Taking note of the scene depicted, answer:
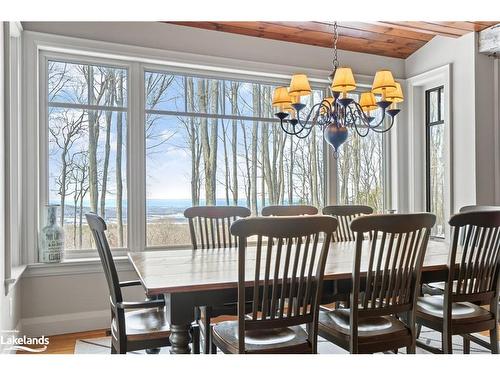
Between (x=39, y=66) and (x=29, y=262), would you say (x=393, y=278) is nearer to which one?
(x=29, y=262)

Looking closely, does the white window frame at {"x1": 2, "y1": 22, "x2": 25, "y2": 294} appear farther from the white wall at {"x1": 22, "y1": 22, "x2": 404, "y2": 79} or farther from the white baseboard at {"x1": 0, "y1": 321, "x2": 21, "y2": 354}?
the white baseboard at {"x1": 0, "y1": 321, "x2": 21, "y2": 354}

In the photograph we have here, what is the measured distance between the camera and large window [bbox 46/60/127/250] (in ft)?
11.3

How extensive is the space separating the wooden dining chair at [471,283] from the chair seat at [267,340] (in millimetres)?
834

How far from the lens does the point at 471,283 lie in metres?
2.28

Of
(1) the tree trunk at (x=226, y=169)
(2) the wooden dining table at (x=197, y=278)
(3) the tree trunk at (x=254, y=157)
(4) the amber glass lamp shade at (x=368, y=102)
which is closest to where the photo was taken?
(2) the wooden dining table at (x=197, y=278)

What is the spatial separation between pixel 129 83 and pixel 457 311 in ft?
10.3

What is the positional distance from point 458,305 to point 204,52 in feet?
9.84

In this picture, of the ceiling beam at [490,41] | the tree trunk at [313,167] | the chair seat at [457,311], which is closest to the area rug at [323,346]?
the chair seat at [457,311]

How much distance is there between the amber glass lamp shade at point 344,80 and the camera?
245 cm

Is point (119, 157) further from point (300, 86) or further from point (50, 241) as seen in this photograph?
point (300, 86)

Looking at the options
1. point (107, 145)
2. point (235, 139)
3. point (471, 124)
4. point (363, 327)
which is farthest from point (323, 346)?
point (471, 124)

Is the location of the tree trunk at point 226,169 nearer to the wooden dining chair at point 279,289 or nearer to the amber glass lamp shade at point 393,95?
the amber glass lamp shade at point 393,95

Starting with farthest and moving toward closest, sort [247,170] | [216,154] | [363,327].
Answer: [247,170], [216,154], [363,327]

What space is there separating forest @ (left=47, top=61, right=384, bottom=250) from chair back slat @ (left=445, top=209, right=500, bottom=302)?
2218 mm
